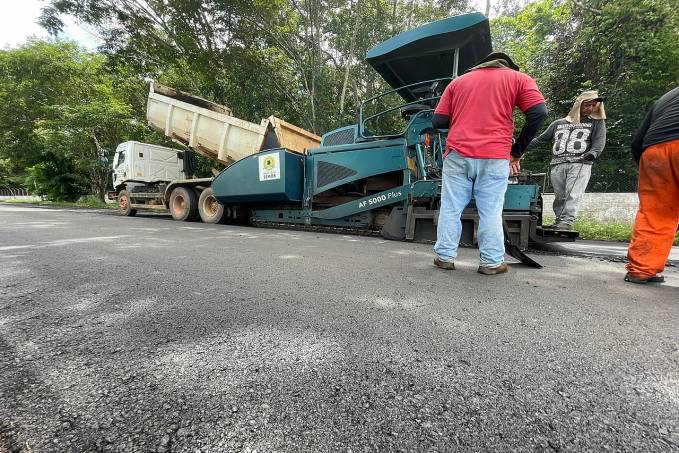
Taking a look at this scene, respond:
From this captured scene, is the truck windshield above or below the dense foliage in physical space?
below

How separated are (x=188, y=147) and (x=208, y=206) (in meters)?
2.20

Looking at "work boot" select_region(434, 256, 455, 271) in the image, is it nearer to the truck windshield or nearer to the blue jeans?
the blue jeans

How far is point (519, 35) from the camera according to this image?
15.3 metres

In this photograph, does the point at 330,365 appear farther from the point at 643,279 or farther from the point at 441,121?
the point at 643,279

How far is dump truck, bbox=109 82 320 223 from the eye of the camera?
22.4ft

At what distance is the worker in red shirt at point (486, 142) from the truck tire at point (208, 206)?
19.5 feet

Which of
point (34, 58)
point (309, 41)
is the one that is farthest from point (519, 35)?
point (34, 58)

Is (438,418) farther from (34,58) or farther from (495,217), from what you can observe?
(34,58)

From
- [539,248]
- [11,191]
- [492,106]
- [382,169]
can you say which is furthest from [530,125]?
[11,191]

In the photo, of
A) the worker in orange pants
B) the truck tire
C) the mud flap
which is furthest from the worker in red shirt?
the truck tire

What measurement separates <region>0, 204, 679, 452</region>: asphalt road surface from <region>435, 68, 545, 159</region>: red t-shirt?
3.68 feet

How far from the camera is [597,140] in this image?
4.09 metres

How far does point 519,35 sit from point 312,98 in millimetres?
12045

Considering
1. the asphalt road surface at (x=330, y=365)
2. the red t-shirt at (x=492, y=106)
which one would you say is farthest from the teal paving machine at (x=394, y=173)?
the asphalt road surface at (x=330, y=365)
